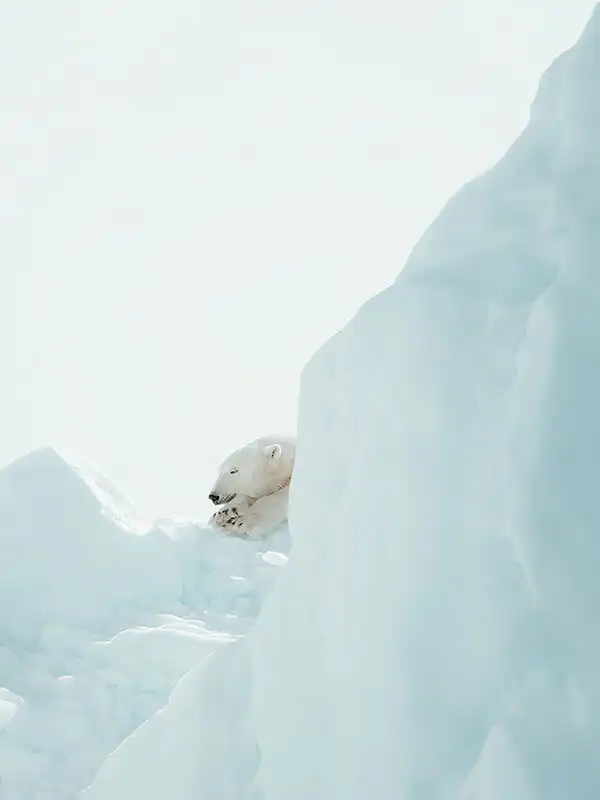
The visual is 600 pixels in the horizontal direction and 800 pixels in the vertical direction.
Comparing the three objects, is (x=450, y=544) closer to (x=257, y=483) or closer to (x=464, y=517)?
(x=464, y=517)

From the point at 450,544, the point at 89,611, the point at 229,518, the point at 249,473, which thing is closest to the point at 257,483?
the point at 249,473

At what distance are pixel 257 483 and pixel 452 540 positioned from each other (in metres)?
5.49

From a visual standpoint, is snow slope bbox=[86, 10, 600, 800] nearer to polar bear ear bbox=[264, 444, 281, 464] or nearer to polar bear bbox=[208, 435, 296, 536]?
polar bear bbox=[208, 435, 296, 536]

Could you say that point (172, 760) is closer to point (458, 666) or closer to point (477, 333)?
point (458, 666)

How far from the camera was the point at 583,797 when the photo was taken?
1.55m

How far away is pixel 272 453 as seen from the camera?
7379 mm

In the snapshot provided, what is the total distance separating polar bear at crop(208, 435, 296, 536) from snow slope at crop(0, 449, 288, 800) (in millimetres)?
358

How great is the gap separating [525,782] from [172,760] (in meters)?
1.30

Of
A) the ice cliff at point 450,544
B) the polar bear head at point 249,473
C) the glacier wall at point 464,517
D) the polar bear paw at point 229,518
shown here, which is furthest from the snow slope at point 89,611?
the glacier wall at point 464,517

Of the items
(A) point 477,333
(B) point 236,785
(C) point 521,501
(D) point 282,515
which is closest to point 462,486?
(C) point 521,501

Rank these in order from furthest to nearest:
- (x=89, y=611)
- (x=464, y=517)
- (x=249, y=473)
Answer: (x=249, y=473) → (x=89, y=611) → (x=464, y=517)

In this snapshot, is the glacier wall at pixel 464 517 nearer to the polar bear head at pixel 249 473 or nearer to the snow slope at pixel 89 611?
the snow slope at pixel 89 611

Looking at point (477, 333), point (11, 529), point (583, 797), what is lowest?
point (11, 529)

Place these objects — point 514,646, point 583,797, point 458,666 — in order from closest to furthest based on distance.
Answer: point 583,797, point 514,646, point 458,666
